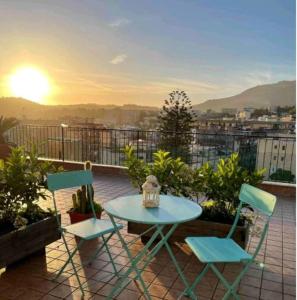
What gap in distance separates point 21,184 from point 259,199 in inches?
76.8

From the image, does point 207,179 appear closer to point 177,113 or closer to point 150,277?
point 150,277

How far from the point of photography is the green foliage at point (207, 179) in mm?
2967

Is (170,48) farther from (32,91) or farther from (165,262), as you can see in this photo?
(165,262)

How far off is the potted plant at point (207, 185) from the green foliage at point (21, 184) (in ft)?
3.13

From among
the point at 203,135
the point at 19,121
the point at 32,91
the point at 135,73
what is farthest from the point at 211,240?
the point at 135,73

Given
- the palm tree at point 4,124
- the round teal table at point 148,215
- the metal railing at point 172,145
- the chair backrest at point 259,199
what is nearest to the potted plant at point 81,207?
the round teal table at point 148,215

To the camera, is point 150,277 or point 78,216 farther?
point 78,216

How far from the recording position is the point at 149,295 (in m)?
2.26

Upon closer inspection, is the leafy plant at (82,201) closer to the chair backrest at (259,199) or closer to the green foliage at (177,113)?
the chair backrest at (259,199)

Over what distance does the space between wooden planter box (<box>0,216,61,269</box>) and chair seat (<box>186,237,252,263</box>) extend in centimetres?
137

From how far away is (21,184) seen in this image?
267cm

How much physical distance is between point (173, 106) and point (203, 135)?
6299 millimetres

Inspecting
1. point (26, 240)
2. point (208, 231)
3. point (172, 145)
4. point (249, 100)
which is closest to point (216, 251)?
point (208, 231)

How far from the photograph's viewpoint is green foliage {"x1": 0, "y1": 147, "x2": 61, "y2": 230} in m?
2.68
